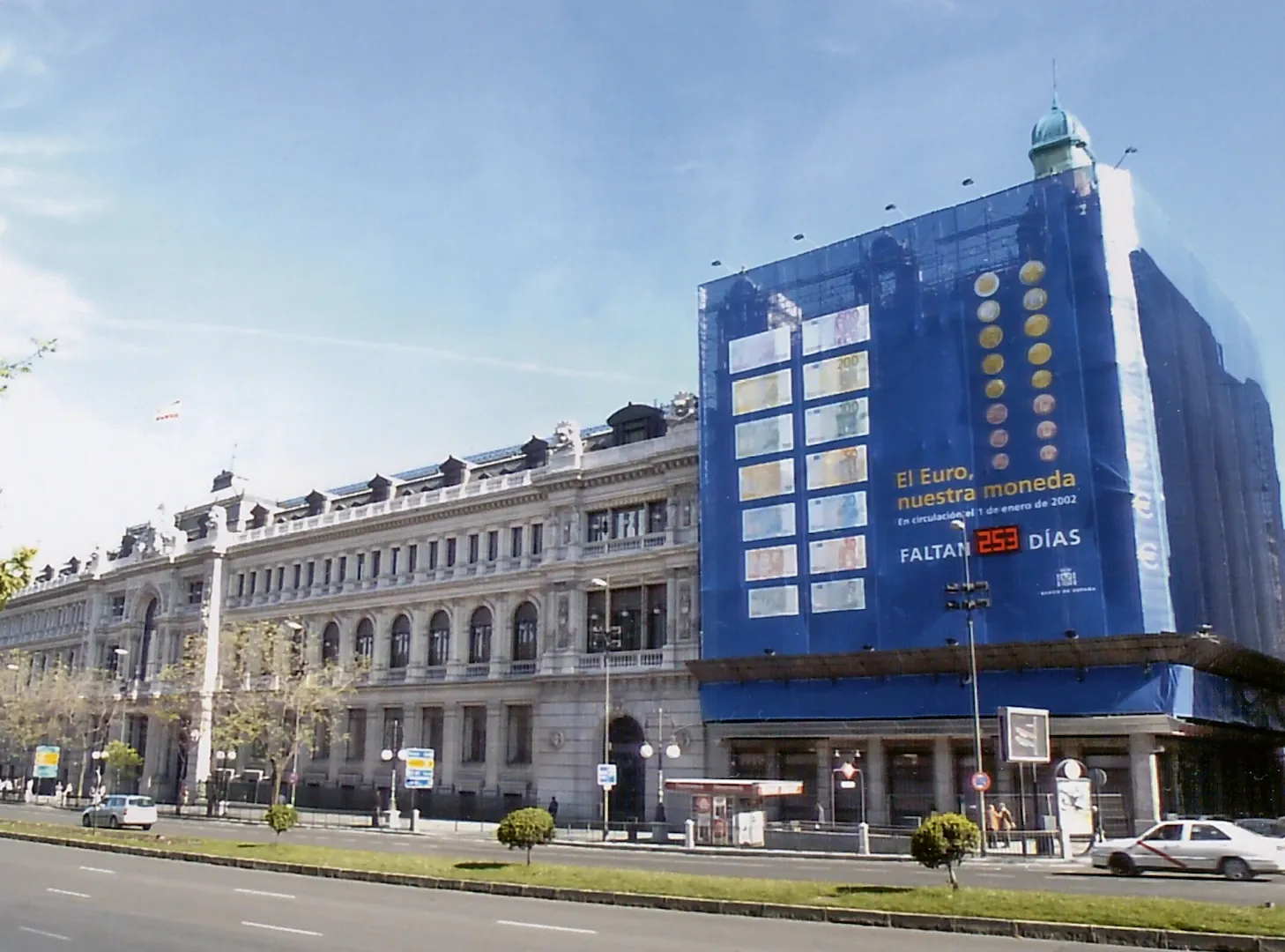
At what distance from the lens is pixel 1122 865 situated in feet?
98.7

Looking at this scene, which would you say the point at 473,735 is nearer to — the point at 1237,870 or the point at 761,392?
the point at 761,392

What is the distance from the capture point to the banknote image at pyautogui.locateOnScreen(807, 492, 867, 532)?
161ft

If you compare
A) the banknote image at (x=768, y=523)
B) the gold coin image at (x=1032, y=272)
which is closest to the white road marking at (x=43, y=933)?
the banknote image at (x=768, y=523)

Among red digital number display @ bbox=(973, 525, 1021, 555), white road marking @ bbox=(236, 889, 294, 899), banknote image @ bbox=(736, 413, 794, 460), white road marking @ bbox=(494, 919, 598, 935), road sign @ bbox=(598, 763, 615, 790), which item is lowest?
white road marking @ bbox=(236, 889, 294, 899)

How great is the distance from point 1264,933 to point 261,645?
62.5 metres

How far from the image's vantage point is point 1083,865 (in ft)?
110

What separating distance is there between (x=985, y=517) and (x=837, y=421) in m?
8.19

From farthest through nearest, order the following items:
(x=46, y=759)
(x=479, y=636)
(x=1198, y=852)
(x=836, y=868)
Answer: (x=46, y=759) < (x=479, y=636) < (x=836, y=868) < (x=1198, y=852)

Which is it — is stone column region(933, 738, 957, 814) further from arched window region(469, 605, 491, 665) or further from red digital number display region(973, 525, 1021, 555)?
arched window region(469, 605, 491, 665)

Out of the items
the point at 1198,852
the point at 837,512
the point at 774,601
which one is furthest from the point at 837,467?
the point at 1198,852

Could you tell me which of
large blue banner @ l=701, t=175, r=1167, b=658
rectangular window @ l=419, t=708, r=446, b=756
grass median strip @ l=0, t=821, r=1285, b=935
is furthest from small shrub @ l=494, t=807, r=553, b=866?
rectangular window @ l=419, t=708, r=446, b=756

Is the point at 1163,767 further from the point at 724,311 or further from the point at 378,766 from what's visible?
the point at 378,766

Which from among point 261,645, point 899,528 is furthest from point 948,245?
point 261,645

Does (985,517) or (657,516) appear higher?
(657,516)
